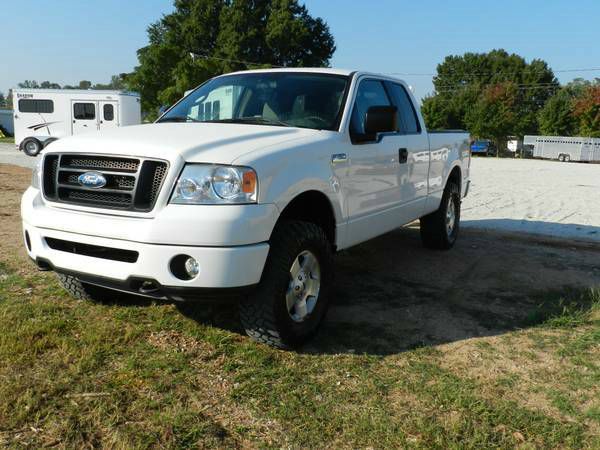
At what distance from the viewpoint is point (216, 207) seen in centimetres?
303

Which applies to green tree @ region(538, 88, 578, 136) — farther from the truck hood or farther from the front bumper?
the front bumper

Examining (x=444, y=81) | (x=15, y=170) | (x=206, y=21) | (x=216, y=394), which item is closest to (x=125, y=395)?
(x=216, y=394)

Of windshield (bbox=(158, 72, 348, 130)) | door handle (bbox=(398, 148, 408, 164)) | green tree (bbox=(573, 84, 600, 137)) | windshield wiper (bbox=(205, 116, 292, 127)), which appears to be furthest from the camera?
green tree (bbox=(573, 84, 600, 137))

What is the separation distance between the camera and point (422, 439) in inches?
105

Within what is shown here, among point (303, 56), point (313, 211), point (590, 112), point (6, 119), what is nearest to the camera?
point (313, 211)

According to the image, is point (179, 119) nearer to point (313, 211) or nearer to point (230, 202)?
point (313, 211)

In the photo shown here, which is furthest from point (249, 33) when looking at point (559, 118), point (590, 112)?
point (590, 112)

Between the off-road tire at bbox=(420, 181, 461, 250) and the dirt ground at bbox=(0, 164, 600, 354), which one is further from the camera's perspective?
the off-road tire at bbox=(420, 181, 461, 250)

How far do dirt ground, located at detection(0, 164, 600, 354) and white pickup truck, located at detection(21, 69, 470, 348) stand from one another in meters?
0.57

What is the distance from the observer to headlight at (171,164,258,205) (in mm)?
3055

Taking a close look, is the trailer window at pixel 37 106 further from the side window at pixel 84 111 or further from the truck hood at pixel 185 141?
the truck hood at pixel 185 141

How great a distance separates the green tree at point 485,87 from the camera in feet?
206

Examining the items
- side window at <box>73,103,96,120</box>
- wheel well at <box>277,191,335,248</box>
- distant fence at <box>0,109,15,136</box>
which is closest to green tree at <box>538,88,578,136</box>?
side window at <box>73,103,96,120</box>

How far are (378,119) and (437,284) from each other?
6.39 feet
